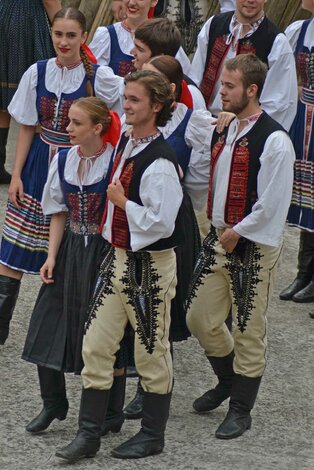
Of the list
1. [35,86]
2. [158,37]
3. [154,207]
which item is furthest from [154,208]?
[35,86]

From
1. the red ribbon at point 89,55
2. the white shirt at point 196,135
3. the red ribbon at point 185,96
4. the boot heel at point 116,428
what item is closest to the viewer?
the boot heel at point 116,428

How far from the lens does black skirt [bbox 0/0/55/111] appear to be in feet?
23.6

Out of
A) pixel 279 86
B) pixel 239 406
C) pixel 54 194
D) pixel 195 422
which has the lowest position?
pixel 195 422

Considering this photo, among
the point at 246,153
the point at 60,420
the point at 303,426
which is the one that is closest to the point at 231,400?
the point at 303,426

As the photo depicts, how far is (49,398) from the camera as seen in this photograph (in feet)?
16.2

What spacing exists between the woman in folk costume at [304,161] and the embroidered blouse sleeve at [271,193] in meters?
1.96

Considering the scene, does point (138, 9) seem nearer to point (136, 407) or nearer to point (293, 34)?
point (293, 34)

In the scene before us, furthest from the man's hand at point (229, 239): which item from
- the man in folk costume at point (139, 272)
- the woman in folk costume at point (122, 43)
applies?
the woman in folk costume at point (122, 43)

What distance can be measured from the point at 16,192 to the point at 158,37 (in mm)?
1003

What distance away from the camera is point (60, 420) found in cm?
507

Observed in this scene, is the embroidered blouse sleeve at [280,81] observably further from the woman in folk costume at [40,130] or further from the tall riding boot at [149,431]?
the tall riding boot at [149,431]

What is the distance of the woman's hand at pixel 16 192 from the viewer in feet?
18.9

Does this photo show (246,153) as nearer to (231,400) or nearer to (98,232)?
(98,232)

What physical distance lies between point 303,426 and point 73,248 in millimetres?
1227
